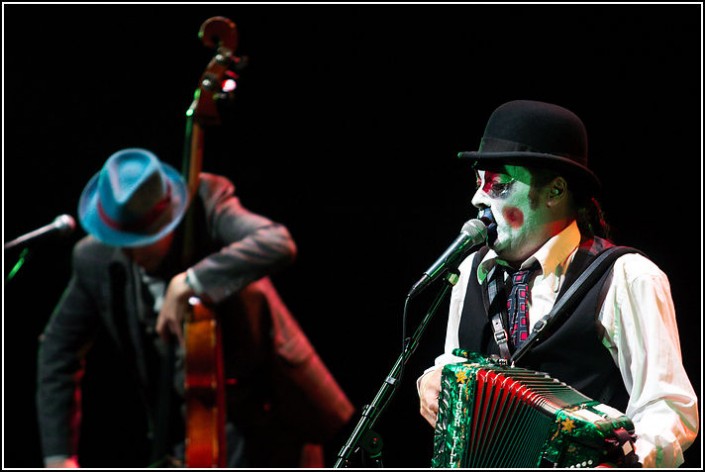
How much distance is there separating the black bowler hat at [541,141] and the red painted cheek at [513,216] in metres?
0.15

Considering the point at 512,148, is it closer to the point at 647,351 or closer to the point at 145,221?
the point at 647,351

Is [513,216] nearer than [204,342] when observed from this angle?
Yes

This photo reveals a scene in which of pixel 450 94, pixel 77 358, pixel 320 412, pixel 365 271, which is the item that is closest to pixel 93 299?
pixel 77 358

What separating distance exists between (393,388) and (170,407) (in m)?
1.08

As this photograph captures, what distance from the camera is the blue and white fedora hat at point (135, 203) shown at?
3.35m

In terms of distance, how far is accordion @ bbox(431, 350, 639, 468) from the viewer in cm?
233

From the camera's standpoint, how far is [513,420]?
8.25 feet

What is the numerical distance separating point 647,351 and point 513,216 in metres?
0.61

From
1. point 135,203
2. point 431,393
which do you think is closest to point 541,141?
point 431,393

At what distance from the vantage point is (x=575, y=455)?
2.32 m

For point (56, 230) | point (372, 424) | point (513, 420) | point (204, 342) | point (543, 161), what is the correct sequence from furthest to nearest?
point (204, 342), point (56, 230), point (543, 161), point (372, 424), point (513, 420)

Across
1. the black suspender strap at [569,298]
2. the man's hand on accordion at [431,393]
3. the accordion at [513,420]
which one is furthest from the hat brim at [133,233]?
the black suspender strap at [569,298]

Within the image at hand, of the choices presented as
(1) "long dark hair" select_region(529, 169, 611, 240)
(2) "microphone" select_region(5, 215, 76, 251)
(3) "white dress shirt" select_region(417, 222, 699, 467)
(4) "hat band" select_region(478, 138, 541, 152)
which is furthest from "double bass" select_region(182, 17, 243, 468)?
(1) "long dark hair" select_region(529, 169, 611, 240)

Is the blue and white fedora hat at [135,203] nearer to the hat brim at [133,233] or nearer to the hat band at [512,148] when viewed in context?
the hat brim at [133,233]
